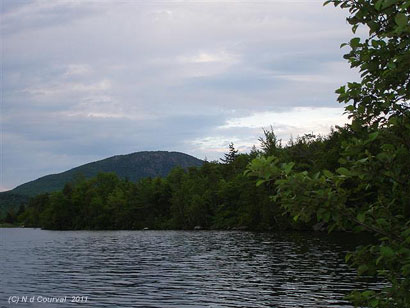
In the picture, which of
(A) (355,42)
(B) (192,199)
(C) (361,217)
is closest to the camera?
(C) (361,217)

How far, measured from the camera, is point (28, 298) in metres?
24.1

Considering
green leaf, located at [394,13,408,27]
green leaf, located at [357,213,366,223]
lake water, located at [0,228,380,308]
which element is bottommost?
lake water, located at [0,228,380,308]

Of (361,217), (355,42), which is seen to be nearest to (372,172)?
(361,217)

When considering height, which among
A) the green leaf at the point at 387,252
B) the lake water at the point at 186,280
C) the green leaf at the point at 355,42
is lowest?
the lake water at the point at 186,280

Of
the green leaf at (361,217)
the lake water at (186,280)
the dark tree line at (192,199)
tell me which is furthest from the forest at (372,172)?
the dark tree line at (192,199)

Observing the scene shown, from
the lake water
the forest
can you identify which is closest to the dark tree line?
the lake water

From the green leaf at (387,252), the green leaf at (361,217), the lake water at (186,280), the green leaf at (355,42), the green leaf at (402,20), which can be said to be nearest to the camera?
the green leaf at (402,20)

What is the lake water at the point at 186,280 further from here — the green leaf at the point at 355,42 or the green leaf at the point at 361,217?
the green leaf at the point at 355,42

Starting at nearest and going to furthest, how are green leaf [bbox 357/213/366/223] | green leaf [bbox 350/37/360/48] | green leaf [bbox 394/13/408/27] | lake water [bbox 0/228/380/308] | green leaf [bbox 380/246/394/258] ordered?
green leaf [bbox 394/13/408/27] → green leaf [bbox 380/246/394/258] → green leaf [bbox 357/213/366/223] → green leaf [bbox 350/37/360/48] → lake water [bbox 0/228/380/308]

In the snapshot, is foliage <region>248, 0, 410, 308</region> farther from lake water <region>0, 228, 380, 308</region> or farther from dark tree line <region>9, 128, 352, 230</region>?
dark tree line <region>9, 128, 352, 230</region>

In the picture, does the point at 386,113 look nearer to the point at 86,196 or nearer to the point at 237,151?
the point at 237,151

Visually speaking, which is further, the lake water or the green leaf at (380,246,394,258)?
the lake water

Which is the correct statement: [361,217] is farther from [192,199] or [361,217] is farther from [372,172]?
[192,199]

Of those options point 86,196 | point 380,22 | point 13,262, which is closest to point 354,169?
point 380,22
